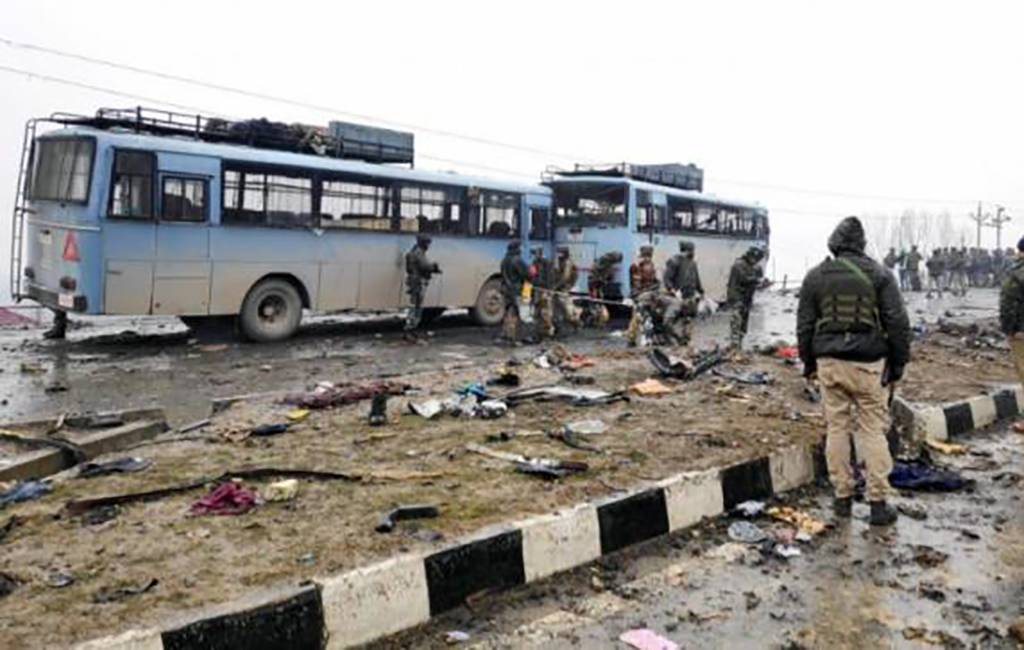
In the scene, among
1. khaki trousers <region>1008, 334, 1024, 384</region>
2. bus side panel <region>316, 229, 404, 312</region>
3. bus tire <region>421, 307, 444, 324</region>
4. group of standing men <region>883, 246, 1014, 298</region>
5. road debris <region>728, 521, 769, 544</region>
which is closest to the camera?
road debris <region>728, 521, 769, 544</region>

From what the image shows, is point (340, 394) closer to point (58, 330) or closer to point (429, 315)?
point (58, 330)

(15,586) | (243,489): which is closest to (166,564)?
(15,586)

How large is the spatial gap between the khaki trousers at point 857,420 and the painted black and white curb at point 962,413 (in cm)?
174

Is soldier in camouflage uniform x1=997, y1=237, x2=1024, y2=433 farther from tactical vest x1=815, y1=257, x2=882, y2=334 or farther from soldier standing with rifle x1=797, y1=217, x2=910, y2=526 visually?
tactical vest x1=815, y1=257, x2=882, y2=334

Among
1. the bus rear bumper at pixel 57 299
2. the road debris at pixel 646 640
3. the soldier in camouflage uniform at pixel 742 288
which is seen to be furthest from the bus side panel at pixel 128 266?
the road debris at pixel 646 640

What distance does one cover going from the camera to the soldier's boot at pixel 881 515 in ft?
14.4

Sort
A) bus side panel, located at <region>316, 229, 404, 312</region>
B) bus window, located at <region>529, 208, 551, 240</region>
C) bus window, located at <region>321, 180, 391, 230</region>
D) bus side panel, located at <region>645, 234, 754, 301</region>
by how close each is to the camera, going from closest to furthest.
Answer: bus window, located at <region>321, 180, 391, 230</region>, bus side panel, located at <region>316, 229, 404, 312</region>, bus window, located at <region>529, 208, 551, 240</region>, bus side panel, located at <region>645, 234, 754, 301</region>

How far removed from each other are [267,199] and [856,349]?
9395 millimetres

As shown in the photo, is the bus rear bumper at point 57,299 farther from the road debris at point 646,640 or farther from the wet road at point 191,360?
the road debris at point 646,640

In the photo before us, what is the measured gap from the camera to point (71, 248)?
1005 centimetres

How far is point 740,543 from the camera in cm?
414

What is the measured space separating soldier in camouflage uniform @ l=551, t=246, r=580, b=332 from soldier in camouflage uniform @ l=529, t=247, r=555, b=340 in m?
0.55

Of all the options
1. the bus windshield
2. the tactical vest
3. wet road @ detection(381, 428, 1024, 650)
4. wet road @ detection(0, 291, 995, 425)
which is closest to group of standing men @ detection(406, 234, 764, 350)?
wet road @ detection(0, 291, 995, 425)

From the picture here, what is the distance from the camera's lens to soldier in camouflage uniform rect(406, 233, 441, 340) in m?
12.8
